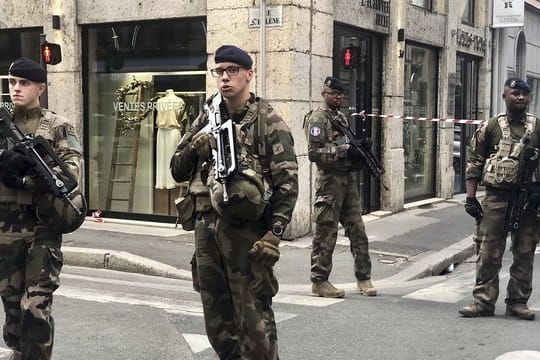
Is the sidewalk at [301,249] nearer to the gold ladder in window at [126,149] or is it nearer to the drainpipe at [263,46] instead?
the gold ladder in window at [126,149]

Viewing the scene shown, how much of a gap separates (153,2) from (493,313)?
23.2 ft

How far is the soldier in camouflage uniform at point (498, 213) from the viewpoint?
599cm

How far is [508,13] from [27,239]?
1467 cm

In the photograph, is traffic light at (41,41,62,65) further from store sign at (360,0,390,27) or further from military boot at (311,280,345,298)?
military boot at (311,280,345,298)

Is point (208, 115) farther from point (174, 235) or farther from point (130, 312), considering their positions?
point (174, 235)

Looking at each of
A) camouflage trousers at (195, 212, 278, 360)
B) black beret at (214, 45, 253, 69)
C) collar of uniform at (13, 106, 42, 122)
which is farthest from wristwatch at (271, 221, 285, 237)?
collar of uniform at (13, 106, 42, 122)

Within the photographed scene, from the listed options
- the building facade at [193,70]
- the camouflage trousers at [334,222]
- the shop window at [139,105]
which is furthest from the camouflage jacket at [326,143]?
the shop window at [139,105]

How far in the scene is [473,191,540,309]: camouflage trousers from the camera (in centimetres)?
610

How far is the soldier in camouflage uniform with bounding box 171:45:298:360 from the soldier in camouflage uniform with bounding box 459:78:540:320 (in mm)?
2736

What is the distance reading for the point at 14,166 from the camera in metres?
3.83

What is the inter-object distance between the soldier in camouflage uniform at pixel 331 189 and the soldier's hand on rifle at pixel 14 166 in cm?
341

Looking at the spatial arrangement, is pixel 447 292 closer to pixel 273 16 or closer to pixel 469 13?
pixel 273 16

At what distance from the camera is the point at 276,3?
9664 millimetres

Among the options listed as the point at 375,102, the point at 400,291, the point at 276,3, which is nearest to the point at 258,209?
the point at 400,291
